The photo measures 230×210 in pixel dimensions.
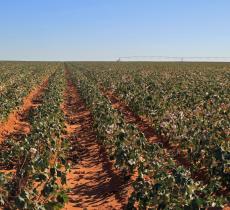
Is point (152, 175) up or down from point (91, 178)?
up

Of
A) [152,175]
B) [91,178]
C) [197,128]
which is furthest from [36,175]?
[197,128]

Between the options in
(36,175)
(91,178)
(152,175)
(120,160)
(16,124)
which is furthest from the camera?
(16,124)

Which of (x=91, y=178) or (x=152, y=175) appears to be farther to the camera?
(x=91, y=178)

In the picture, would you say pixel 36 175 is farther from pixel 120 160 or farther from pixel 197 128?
pixel 197 128

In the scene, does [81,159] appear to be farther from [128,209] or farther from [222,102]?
[222,102]

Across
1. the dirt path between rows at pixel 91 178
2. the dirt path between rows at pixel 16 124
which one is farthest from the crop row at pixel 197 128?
the dirt path between rows at pixel 16 124

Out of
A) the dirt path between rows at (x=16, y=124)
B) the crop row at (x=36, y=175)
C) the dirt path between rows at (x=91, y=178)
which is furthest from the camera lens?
the dirt path between rows at (x=16, y=124)

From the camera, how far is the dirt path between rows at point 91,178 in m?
8.12

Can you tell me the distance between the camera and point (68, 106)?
68.6 feet

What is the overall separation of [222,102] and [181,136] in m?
6.46

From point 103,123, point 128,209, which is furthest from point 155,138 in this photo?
point 128,209

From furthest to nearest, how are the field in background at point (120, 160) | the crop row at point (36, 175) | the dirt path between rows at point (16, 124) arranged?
the dirt path between rows at point (16, 124) → the field in background at point (120, 160) → the crop row at point (36, 175)

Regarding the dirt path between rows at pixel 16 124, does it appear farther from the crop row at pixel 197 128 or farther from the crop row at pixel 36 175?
the crop row at pixel 197 128

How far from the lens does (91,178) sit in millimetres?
9570
